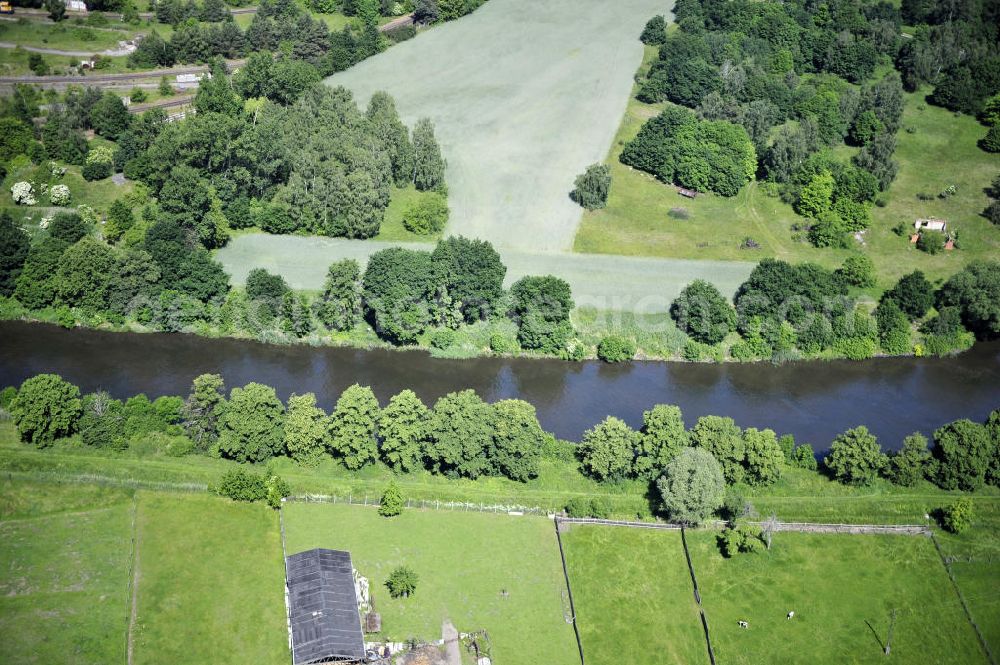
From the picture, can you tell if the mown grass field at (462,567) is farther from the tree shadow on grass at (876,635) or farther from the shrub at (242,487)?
the tree shadow on grass at (876,635)

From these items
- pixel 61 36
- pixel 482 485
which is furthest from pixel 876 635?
pixel 61 36

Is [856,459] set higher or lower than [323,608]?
higher

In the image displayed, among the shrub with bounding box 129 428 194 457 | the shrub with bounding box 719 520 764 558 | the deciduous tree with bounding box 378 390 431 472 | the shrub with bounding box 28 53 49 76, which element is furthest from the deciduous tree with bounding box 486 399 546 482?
the shrub with bounding box 28 53 49 76

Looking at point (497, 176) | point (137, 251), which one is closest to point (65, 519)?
point (137, 251)

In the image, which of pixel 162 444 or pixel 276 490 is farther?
pixel 162 444

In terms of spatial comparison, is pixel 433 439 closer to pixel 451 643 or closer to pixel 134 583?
pixel 451 643

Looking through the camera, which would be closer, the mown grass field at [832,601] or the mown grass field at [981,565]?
the mown grass field at [832,601]

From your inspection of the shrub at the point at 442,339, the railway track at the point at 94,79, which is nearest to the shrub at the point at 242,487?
the shrub at the point at 442,339
